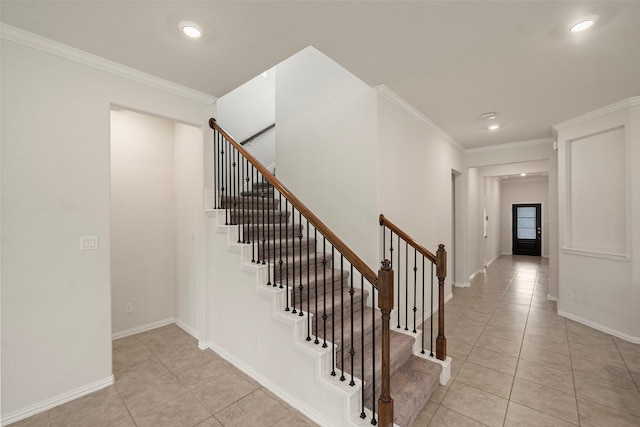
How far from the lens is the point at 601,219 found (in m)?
3.69

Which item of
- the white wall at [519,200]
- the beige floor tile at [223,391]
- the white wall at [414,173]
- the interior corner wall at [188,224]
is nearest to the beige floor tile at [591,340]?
the white wall at [414,173]

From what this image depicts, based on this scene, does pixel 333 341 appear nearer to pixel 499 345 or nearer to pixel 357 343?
pixel 357 343

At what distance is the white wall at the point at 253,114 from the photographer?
4785 millimetres

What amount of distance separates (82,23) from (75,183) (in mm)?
1187

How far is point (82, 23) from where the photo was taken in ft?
6.24

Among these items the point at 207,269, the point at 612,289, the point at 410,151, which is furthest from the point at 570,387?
the point at 207,269

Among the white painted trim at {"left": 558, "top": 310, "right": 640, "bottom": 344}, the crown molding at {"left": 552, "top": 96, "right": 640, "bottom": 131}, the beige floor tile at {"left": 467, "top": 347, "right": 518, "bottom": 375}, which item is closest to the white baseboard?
the beige floor tile at {"left": 467, "top": 347, "right": 518, "bottom": 375}

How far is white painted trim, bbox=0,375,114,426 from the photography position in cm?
196

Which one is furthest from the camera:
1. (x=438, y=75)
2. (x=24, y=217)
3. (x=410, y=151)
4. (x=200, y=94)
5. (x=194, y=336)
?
(x=410, y=151)

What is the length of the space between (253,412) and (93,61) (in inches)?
124

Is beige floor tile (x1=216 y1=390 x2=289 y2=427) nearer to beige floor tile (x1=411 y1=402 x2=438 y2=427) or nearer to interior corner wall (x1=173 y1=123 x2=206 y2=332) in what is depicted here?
beige floor tile (x1=411 y1=402 x2=438 y2=427)

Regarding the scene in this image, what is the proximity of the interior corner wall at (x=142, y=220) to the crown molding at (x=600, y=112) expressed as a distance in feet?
18.5

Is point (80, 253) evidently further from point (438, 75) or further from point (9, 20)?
point (438, 75)

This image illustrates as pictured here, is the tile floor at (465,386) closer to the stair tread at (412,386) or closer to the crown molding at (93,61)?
the stair tread at (412,386)
